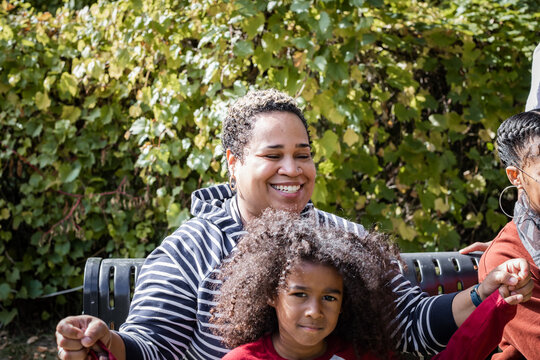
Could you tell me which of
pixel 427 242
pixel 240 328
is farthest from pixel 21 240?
pixel 240 328

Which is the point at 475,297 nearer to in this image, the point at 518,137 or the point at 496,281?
the point at 496,281

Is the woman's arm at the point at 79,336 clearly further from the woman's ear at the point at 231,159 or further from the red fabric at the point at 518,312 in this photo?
the red fabric at the point at 518,312

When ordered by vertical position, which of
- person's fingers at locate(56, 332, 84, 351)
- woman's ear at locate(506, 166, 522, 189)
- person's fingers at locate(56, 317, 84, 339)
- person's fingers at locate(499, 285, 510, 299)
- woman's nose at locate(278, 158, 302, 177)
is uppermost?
woman's nose at locate(278, 158, 302, 177)

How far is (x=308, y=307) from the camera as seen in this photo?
180 cm

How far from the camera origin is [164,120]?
377 centimetres

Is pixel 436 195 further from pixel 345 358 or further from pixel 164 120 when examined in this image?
pixel 345 358

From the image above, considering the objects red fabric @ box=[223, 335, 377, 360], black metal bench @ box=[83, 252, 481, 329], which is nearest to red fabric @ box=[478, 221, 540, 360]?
black metal bench @ box=[83, 252, 481, 329]

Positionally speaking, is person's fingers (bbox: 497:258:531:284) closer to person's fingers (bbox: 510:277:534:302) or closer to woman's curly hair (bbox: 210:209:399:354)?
person's fingers (bbox: 510:277:534:302)

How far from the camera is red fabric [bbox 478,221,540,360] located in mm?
2109

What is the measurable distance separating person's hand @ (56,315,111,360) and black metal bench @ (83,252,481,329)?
709 millimetres

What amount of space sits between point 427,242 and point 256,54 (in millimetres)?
1590

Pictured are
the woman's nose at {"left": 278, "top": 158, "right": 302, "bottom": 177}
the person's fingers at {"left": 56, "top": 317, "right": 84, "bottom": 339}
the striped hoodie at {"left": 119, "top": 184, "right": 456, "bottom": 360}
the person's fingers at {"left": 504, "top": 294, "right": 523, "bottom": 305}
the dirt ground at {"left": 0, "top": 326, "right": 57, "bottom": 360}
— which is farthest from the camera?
the dirt ground at {"left": 0, "top": 326, "right": 57, "bottom": 360}

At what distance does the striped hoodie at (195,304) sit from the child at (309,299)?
3.0 inches

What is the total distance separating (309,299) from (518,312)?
0.76m
